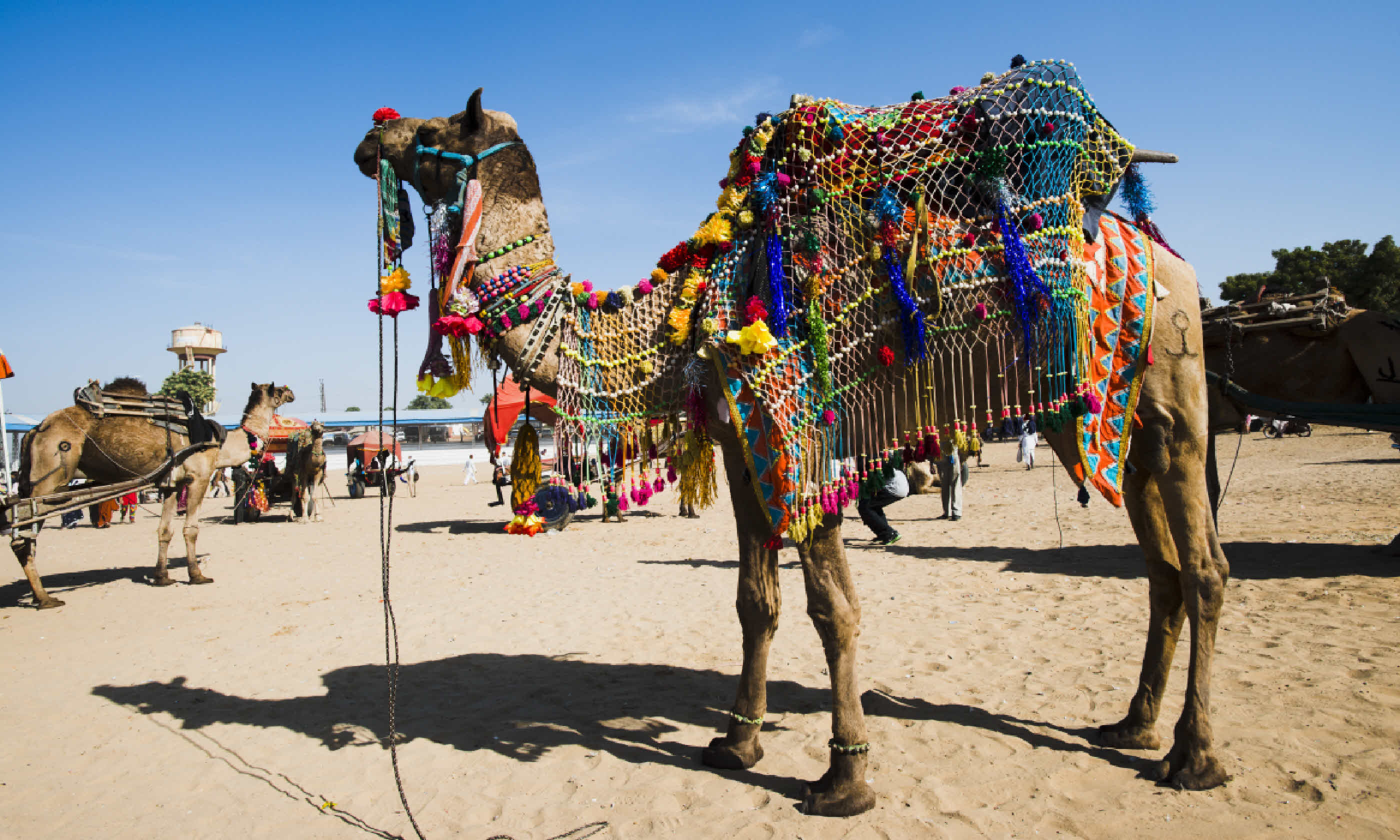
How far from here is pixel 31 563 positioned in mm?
9062

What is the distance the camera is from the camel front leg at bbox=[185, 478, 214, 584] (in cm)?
1023

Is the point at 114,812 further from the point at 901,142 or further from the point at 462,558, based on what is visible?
the point at 462,558

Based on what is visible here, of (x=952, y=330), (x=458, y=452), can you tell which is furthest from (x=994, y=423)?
(x=458, y=452)

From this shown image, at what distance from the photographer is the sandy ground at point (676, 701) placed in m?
3.33

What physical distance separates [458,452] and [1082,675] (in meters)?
49.5

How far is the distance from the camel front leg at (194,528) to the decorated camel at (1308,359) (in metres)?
12.0

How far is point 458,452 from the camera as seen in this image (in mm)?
50875

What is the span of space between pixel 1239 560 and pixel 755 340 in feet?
23.3

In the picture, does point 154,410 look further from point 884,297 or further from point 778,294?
point 884,297

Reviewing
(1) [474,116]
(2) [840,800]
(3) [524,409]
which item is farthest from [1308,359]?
(1) [474,116]

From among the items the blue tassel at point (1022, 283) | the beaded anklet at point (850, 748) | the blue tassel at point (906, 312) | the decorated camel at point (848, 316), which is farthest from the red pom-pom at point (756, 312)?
the beaded anklet at point (850, 748)

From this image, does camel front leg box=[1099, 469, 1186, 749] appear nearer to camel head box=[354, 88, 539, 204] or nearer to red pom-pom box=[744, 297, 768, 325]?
red pom-pom box=[744, 297, 768, 325]

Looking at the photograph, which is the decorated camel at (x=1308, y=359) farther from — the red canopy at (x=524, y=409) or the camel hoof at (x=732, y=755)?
the red canopy at (x=524, y=409)

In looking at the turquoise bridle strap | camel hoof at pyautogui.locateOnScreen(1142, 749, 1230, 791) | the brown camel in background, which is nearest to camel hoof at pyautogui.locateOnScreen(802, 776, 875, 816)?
camel hoof at pyautogui.locateOnScreen(1142, 749, 1230, 791)
